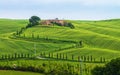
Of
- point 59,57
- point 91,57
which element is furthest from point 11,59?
point 91,57

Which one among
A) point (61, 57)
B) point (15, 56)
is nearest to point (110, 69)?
point (61, 57)

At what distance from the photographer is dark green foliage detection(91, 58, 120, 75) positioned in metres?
97.2

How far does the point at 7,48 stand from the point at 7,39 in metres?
16.9

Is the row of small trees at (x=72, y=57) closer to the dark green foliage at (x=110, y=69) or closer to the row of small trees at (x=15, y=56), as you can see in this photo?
the row of small trees at (x=15, y=56)

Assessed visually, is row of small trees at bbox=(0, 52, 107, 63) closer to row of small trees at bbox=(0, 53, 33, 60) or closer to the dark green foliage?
row of small trees at bbox=(0, 53, 33, 60)

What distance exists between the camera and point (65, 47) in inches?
6683

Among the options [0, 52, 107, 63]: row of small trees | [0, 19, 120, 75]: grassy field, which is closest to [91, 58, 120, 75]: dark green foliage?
[0, 52, 107, 63]: row of small trees

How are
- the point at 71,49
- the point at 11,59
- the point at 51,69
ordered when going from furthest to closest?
the point at 71,49, the point at 11,59, the point at 51,69

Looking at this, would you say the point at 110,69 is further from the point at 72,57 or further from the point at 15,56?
the point at 15,56

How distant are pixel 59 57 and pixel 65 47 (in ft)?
Result: 66.0

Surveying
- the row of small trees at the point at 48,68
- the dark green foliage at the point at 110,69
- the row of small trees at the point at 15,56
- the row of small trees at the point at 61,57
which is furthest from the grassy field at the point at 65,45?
the dark green foliage at the point at 110,69

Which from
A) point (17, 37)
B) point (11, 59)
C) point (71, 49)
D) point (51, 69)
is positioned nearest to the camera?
point (51, 69)

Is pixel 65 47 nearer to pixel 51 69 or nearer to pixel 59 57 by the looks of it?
pixel 59 57

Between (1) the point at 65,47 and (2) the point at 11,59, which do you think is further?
(1) the point at 65,47
